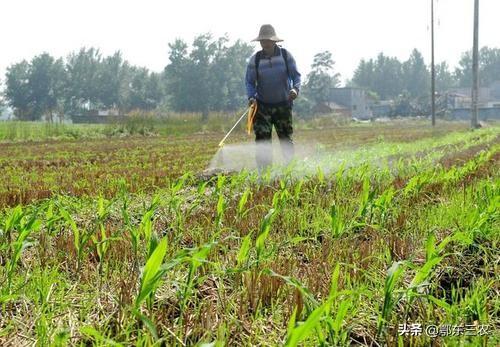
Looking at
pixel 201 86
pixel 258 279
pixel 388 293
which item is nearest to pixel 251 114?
pixel 258 279

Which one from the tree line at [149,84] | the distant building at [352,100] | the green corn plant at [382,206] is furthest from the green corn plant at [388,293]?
the distant building at [352,100]

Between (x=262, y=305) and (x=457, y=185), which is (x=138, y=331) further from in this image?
(x=457, y=185)

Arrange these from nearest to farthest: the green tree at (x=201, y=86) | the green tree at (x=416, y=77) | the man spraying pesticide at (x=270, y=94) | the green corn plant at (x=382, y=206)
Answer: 1. the green corn plant at (x=382, y=206)
2. the man spraying pesticide at (x=270, y=94)
3. the green tree at (x=201, y=86)
4. the green tree at (x=416, y=77)

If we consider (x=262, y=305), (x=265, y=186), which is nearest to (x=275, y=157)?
(x=265, y=186)

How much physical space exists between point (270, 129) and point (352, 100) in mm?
81639

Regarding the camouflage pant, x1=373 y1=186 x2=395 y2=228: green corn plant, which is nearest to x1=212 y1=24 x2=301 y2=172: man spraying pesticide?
the camouflage pant

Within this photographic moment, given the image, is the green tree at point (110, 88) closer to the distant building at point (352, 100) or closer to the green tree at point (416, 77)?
the distant building at point (352, 100)

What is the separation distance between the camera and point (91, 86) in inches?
3095

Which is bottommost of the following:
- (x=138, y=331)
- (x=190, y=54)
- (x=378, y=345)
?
(x=378, y=345)

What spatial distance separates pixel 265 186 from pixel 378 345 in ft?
10.3

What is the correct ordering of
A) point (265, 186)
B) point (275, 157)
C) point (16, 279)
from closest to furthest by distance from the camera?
point (16, 279) < point (265, 186) < point (275, 157)

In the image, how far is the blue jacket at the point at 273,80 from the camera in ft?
21.3

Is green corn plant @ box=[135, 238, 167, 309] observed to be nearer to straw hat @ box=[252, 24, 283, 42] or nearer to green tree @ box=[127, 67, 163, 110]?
straw hat @ box=[252, 24, 283, 42]

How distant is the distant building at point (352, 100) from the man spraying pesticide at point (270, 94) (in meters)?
79.6
